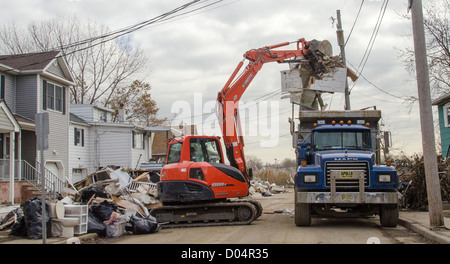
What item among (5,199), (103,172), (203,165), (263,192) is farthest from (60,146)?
(203,165)

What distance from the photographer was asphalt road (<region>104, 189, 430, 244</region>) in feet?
31.9

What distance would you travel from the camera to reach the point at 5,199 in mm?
20031

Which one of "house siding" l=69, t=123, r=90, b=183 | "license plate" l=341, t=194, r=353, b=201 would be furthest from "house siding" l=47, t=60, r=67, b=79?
"license plate" l=341, t=194, r=353, b=201

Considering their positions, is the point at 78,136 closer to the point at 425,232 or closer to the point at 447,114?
the point at 447,114

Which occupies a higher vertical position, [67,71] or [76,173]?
[67,71]

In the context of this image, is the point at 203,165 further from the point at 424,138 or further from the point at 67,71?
the point at 67,71

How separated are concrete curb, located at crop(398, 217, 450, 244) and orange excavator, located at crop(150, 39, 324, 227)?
13.5ft

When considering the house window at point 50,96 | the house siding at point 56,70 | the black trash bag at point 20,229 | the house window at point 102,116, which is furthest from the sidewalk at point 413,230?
the house window at point 102,116

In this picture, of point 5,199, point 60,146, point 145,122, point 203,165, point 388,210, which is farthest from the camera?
point 145,122

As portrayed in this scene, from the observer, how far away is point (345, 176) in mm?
11305

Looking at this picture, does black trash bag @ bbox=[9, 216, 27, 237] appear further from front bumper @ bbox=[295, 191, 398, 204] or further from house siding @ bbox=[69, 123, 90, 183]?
house siding @ bbox=[69, 123, 90, 183]

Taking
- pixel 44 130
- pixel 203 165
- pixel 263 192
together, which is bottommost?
pixel 263 192

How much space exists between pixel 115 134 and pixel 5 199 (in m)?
13.8

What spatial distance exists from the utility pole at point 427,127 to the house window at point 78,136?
2494cm
